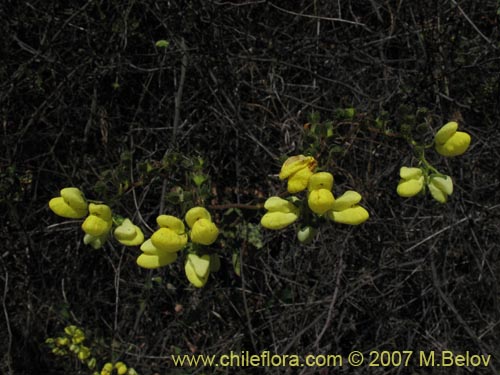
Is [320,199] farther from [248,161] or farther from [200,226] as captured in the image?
[248,161]

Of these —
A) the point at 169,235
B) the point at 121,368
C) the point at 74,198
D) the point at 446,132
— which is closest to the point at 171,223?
the point at 169,235

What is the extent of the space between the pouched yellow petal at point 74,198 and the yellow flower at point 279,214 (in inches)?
16.9

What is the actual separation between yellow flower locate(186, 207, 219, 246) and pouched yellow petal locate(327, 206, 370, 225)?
0.29 meters

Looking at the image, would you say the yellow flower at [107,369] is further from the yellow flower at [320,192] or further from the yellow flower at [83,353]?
the yellow flower at [320,192]

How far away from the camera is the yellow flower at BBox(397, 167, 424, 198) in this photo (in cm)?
120

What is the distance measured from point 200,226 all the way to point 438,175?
0.57m

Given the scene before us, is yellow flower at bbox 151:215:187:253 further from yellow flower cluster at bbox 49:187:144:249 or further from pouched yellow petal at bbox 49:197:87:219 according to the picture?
pouched yellow petal at bbox 49:197:87:219

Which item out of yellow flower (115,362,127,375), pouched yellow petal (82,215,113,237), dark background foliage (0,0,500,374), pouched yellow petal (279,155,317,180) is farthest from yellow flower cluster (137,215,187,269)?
yellow flower (115,362,127,375)

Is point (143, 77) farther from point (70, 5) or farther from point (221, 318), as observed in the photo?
point (221, 318)

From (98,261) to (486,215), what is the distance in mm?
1485

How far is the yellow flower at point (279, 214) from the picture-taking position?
47.5 inches

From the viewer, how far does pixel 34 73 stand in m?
1.87

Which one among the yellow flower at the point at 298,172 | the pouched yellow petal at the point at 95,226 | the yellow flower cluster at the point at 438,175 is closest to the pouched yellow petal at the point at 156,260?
the pouched yellow petal at the point at 95,226

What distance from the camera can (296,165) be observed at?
114cm
